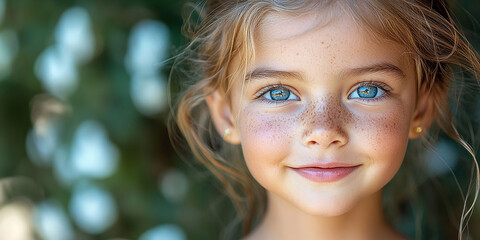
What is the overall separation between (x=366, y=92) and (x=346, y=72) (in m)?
0.07

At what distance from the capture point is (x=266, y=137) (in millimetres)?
1512

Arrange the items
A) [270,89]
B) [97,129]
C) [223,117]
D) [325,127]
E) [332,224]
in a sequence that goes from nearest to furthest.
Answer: [325,127], [270,89], [332,224], [223,117], [97,129]

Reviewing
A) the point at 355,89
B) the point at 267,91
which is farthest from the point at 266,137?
the point at 355,89

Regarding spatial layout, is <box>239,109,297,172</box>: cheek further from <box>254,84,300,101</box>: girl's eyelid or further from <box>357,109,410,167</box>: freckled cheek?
<box>357,109,410,167</box>: freckled cheek

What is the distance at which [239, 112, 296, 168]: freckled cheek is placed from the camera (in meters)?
1.50

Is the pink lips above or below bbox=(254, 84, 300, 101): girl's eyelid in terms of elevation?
below

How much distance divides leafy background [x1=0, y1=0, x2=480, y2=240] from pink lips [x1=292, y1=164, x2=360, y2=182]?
2.74 feet

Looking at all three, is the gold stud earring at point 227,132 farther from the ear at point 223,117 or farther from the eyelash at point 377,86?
the eyelash at point 377,86

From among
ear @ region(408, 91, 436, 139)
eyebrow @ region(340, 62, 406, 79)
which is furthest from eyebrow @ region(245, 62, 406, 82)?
ear @ region(408, 91, 436, 139)

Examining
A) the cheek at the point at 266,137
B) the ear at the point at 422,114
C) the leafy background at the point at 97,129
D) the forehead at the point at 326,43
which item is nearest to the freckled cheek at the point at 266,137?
the cheek at the point at 266,137

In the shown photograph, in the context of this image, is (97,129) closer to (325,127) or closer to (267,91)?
(267,91)

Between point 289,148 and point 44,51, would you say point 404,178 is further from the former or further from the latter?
point 44,51

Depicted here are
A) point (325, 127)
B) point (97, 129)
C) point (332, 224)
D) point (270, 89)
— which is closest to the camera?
point (325, 127)

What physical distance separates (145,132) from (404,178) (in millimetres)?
838
